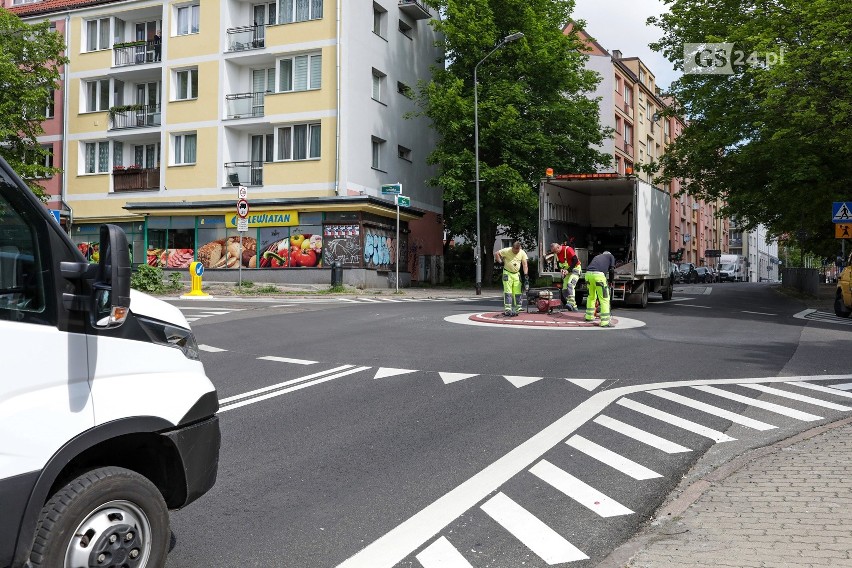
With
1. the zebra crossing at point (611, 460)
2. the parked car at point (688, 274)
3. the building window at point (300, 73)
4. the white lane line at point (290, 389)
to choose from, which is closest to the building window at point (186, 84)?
the building window at point (300, 73)

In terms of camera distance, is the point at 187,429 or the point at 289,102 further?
the point at 289,102

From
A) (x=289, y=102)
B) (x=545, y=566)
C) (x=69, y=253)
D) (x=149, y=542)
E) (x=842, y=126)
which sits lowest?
(x=545, y=566)


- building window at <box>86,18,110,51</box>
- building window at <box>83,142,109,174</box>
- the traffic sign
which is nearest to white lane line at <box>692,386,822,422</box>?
the traffic sign

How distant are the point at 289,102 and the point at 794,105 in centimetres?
2014

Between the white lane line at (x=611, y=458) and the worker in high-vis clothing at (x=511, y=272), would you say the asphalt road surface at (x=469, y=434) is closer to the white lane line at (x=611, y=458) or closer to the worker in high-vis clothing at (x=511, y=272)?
the white lane line at (x=611, y=458)

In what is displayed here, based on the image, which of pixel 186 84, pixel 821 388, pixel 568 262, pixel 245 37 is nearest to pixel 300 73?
pixel 245 37

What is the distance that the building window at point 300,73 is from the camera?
32062 millimetres

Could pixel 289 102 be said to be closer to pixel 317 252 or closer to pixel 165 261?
pixel 317 252

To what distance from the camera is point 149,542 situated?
10.3 feet

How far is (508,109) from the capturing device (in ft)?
108

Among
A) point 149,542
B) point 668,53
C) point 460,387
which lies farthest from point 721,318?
point 149,542

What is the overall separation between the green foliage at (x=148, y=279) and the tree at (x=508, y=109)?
12236 millimetres
